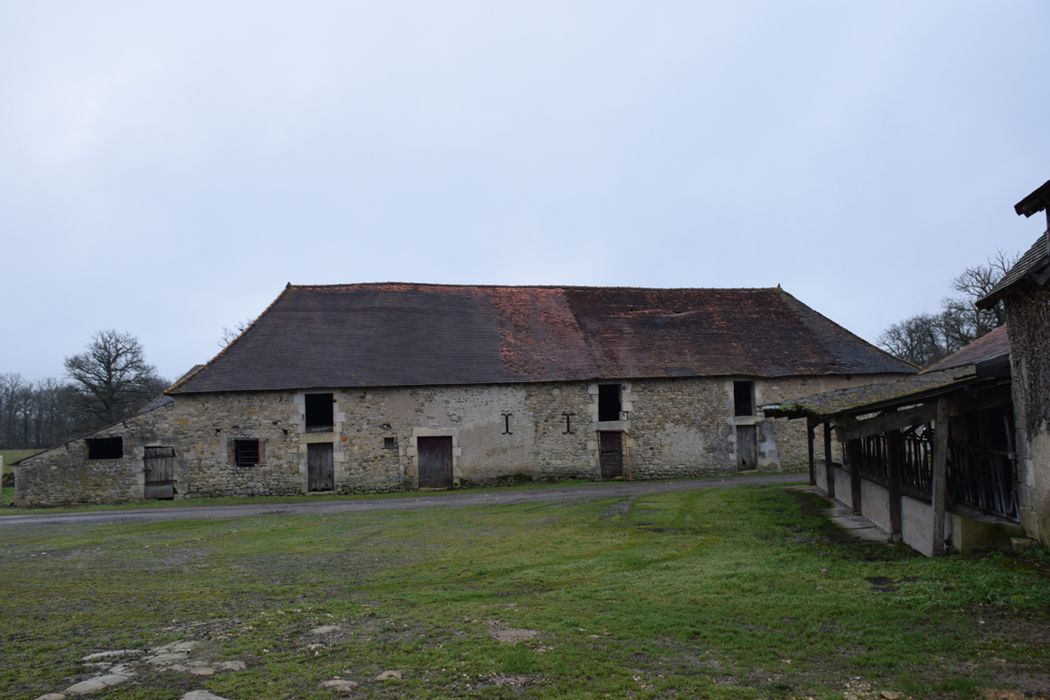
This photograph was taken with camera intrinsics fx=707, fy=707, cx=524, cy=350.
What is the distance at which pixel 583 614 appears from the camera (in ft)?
20.8

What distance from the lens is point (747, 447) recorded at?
77.0ft

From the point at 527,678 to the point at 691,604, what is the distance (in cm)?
248

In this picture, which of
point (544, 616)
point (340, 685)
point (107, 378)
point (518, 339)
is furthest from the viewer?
point (107, 378)

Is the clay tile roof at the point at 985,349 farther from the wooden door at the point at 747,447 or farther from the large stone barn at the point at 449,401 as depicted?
the wooden door at the point at 747,447

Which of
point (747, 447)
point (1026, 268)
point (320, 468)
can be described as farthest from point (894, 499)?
point (320, 468)

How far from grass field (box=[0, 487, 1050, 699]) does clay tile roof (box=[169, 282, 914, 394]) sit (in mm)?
10640

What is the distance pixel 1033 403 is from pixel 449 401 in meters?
16.1

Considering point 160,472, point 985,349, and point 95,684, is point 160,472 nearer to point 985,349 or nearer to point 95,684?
point 95,684

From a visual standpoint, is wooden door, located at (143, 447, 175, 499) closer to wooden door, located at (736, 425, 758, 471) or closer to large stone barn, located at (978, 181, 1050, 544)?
wooden door, located at (736, 425, 758, 471)

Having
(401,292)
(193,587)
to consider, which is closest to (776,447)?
(401,292)

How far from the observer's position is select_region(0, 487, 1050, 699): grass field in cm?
471

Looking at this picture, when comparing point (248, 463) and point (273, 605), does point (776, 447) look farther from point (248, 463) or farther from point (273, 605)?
point (273, 605)

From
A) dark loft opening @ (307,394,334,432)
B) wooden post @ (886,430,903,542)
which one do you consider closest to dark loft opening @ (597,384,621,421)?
dark loft opening @ (307,394,334,432)

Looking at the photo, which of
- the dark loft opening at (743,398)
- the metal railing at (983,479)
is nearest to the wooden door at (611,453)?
the dark loft opening at (743,398)
